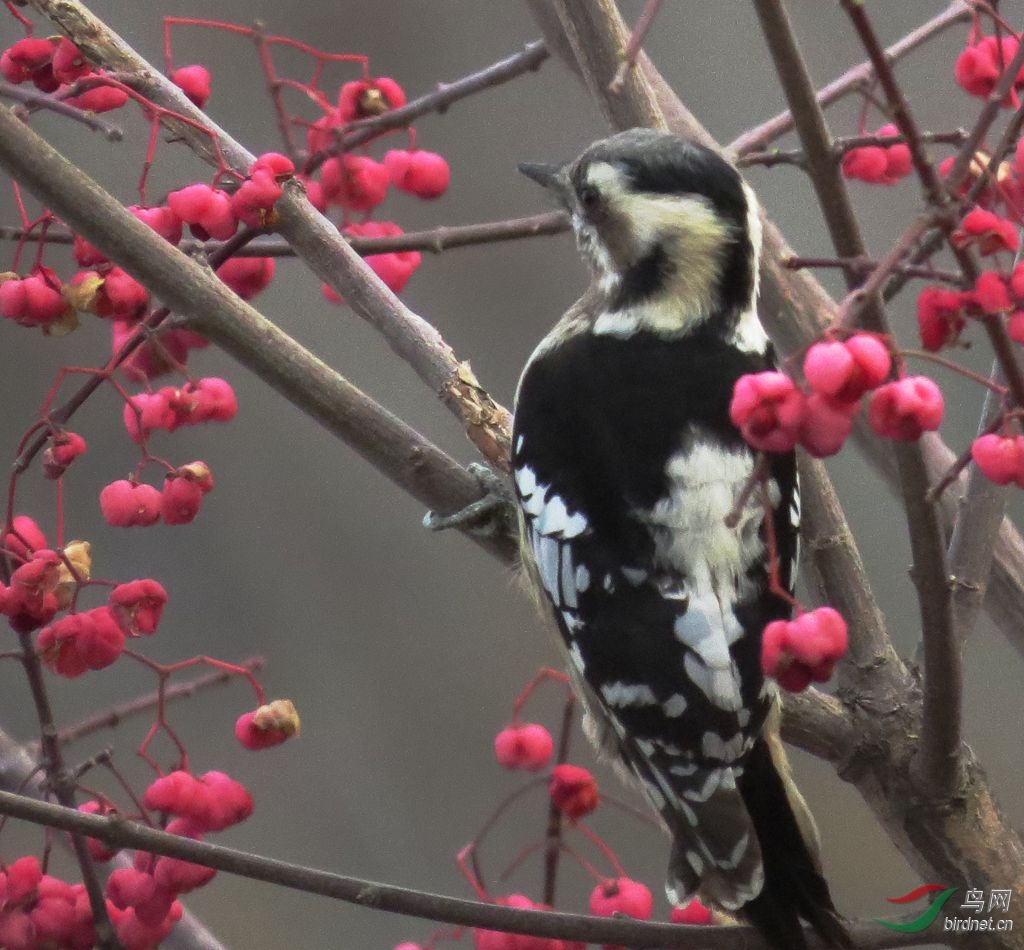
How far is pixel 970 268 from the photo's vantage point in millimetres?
860

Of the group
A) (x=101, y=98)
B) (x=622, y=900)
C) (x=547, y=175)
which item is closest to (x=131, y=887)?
(x=622, y=900)

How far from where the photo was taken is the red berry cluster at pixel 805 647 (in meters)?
0.92

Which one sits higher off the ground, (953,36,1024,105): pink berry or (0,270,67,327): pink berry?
(953,36,1024,105): pink berry

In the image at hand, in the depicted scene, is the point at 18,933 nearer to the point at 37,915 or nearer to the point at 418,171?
the point at 37,915

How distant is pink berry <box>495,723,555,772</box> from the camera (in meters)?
1.53

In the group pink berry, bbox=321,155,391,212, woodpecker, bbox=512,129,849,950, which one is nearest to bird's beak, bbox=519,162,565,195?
woodpecker, bbox=512,129,849,950

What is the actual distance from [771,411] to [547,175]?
2.92ft

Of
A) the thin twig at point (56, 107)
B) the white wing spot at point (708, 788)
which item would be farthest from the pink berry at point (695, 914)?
the thin twig at point (56, 107)

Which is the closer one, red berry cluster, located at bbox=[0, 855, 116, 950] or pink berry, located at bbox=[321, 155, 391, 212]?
red berry cluster, located at bbox=[0, 855, 116, 950]

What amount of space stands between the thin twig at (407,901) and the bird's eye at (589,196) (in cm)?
77

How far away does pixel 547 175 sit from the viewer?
1.67 m

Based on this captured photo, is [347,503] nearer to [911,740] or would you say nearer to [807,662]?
[911,740]

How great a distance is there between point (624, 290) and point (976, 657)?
5.58 ft

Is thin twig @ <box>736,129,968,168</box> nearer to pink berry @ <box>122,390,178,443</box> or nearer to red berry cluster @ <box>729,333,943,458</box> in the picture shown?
red berry cluster @ <box>729,333,943,458</box>
